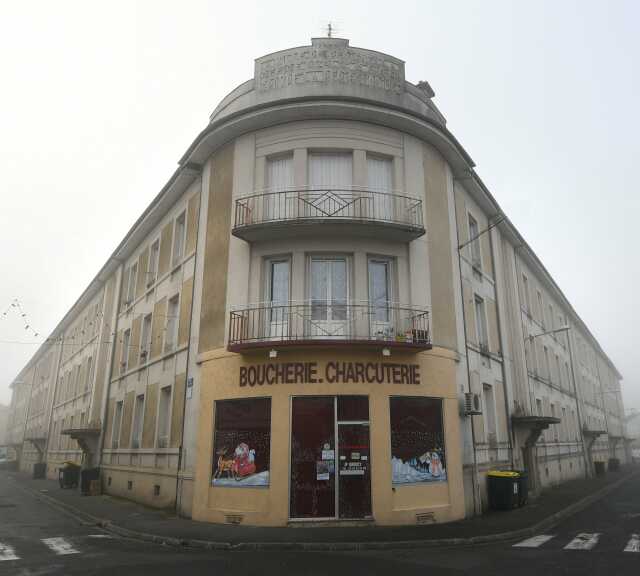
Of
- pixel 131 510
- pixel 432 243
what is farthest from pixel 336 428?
pixel 131 510

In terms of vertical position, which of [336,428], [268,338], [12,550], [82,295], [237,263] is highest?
[82,295]

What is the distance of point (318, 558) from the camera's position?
8914 mm

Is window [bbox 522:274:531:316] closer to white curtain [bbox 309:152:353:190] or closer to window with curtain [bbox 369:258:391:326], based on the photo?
window with curtain [bbox 369:258:391:326]

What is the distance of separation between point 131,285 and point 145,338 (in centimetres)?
434

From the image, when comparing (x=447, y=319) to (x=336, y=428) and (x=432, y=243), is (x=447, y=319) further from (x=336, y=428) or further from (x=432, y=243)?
(x=336, y=428)

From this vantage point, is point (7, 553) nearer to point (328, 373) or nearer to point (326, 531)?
point (326, 531)

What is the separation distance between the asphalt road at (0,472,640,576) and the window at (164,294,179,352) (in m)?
6.85

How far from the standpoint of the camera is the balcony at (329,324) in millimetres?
12867

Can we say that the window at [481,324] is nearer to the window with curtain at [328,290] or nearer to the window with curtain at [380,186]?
the window with curtain at [380,186]

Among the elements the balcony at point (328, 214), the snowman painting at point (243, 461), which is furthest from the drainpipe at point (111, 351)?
the balcony at point (328, 214)

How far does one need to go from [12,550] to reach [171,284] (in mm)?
9890

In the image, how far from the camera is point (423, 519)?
39.8ft

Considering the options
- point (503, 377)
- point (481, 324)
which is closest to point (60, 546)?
point (481, 324)

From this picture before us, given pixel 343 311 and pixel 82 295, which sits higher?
pixel 82 295
